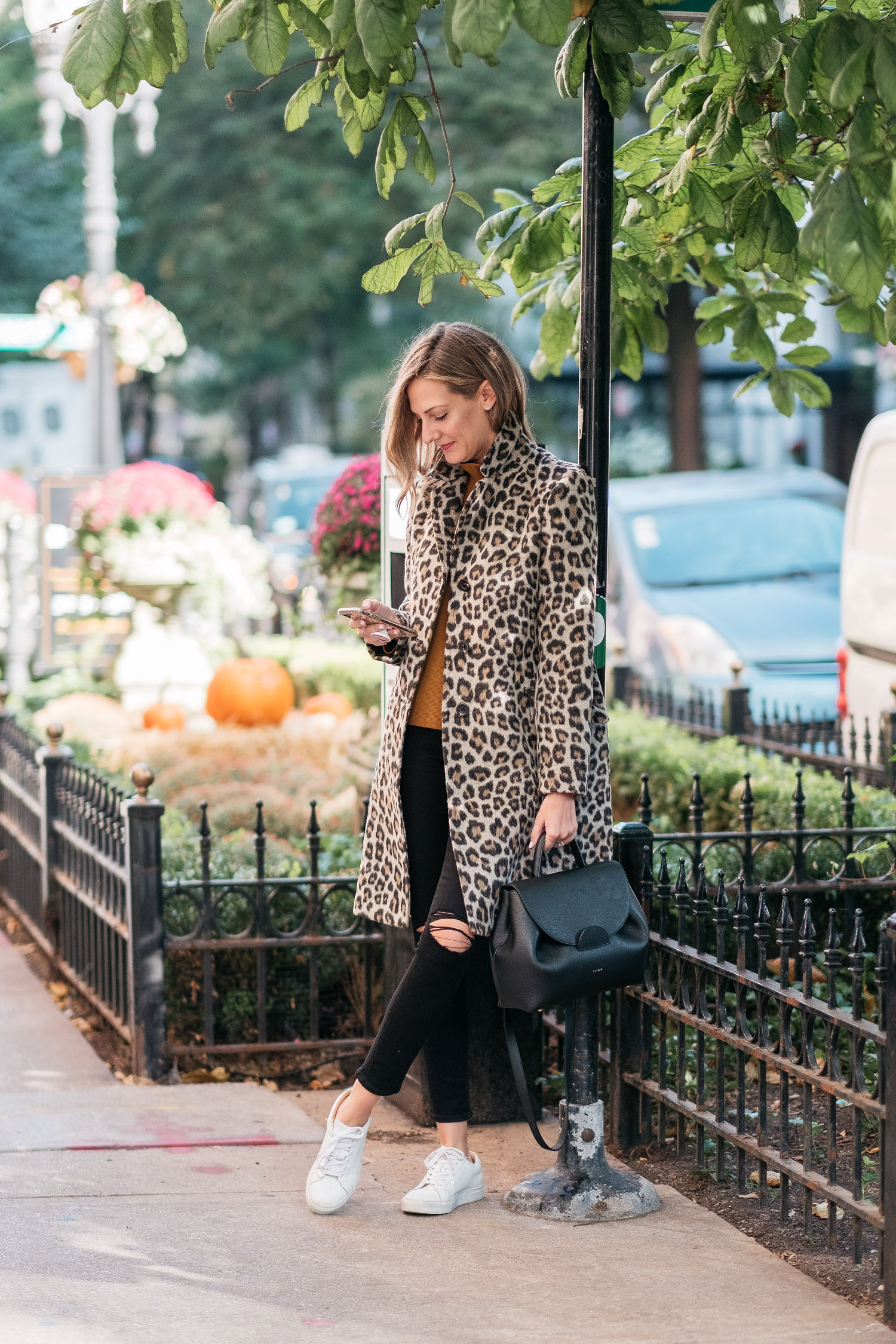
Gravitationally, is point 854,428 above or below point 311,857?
above

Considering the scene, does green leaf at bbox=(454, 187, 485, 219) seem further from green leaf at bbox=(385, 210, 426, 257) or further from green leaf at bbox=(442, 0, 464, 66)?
green leaf at bbox=(442, 0, 464, 66)

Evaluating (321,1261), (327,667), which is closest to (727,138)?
(321,1261)

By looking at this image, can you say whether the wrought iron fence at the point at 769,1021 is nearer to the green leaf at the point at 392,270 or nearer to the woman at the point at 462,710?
the woman at the point at 462,710

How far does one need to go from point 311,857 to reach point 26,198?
1110 inches

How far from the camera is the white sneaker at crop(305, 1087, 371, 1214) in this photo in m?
3.65

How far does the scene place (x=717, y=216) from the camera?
389 centimetres

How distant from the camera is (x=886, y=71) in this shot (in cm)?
265

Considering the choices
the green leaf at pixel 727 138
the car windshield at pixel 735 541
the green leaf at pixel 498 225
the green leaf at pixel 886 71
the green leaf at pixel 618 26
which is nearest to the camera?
the green leaf at pixel 886 71

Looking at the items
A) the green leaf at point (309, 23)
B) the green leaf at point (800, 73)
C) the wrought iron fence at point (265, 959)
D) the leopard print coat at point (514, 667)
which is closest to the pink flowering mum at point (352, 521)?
the wrought iron fence at point (265, 959)

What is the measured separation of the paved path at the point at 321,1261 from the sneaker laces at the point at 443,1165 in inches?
3.4

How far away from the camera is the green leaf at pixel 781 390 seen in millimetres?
4742

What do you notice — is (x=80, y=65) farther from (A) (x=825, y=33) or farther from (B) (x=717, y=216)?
(B) (x=717, y=216)

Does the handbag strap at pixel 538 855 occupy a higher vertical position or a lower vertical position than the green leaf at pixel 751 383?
lower

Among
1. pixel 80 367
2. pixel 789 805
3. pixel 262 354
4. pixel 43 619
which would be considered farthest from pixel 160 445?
pixel 789 805
